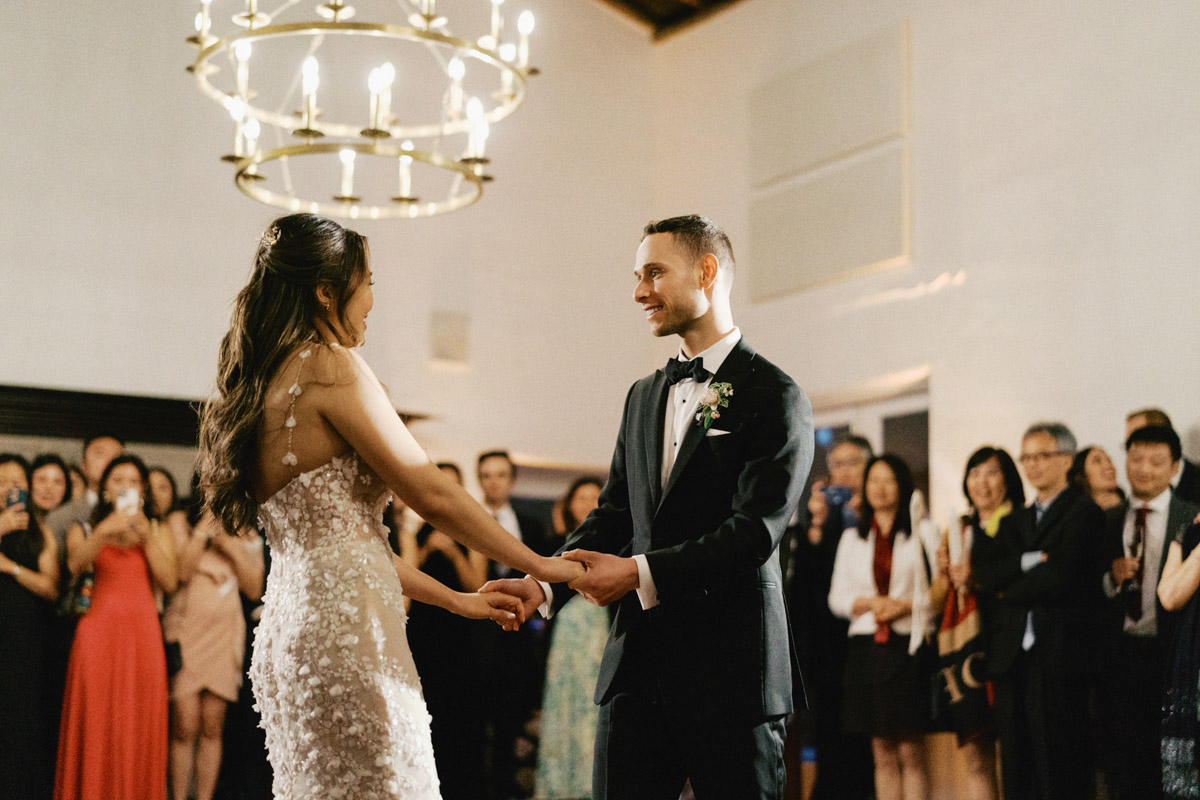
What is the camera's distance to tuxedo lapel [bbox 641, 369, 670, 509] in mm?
2781

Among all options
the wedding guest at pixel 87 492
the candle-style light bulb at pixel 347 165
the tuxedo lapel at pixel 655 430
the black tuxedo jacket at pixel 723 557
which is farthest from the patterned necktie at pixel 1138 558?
the wedding guest at pixel 87 492

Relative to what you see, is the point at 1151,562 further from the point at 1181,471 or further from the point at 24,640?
the point at 24,640

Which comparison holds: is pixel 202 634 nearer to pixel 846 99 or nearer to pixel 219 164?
pixel 219 164

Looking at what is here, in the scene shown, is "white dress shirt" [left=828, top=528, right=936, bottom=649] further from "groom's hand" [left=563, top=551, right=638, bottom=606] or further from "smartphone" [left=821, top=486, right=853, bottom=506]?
"groom's hand" [left=563, top=551, right=638, bottom=606]

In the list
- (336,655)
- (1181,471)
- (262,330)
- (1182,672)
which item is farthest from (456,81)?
(1182,672)

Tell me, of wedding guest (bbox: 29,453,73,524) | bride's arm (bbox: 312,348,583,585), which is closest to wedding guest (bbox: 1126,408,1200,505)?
bride's arm (bbox: 312,348,583,585)

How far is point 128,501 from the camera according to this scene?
6.06 metres

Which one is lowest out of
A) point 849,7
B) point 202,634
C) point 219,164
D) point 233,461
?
point 202,634

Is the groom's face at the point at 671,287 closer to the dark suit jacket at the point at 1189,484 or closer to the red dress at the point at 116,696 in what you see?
the dark suit jacket at the point at 1189,484

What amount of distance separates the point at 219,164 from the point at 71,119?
0.82m

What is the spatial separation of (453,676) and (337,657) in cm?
466

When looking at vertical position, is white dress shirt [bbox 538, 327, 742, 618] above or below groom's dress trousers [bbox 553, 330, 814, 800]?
above

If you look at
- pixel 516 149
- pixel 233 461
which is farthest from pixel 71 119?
pixel 233 461

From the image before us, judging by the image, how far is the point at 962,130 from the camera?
21.3ft
